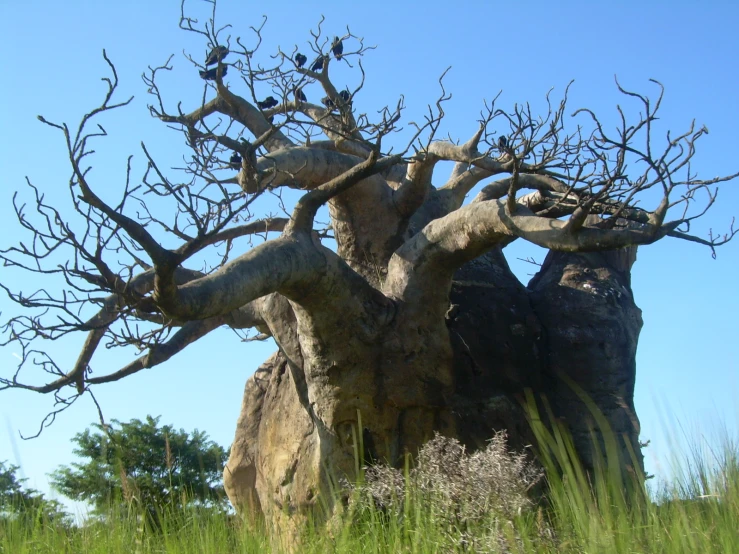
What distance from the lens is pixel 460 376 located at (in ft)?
21.4

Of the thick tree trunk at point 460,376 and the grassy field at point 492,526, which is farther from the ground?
the thick tree trunk at point 460,376

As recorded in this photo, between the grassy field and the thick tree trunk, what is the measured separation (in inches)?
60.8

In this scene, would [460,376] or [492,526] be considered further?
[460,376]

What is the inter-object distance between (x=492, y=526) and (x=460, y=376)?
3.08 meters

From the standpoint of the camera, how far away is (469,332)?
679 centimetres

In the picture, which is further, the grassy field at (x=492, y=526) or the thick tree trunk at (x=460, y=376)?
the thick tree trunk at (x=460, y=376)

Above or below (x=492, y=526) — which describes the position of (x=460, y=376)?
above

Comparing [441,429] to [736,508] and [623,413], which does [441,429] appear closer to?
[623,413]

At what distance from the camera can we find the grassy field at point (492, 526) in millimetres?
2961

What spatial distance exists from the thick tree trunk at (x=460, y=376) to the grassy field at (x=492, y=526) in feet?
5.07

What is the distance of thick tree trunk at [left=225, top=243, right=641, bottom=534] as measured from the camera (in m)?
6.12

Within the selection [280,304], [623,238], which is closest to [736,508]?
[623,238]

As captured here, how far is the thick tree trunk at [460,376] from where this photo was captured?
241 inches

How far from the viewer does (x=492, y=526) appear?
3477mm
